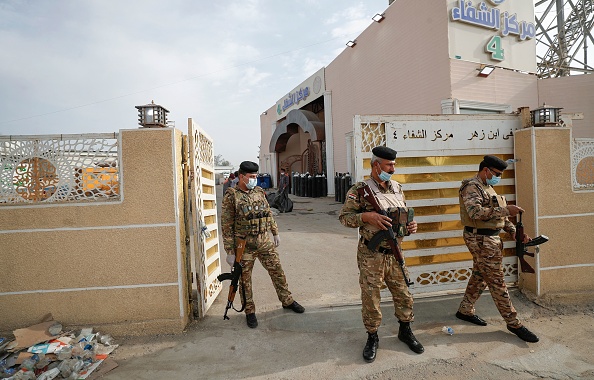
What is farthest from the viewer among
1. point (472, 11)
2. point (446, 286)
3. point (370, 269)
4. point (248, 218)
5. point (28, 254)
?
point (472, 11)

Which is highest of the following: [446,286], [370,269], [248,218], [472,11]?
[472,11]

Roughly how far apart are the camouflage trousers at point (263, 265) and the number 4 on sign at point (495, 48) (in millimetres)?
9355

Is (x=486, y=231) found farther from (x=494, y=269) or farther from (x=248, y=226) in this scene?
(x=248, y=226)

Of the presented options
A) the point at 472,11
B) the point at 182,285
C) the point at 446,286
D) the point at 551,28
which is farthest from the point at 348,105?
the point at 182,285

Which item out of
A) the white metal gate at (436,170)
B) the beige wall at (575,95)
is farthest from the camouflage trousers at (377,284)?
the beige wall at (575,95)

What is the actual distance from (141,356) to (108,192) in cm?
167

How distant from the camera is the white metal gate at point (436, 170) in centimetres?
388

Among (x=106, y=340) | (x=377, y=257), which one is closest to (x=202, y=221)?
(x=106, y=340)

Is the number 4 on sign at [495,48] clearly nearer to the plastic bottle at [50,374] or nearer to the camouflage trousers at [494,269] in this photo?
the camouflage trousers at [494,269]

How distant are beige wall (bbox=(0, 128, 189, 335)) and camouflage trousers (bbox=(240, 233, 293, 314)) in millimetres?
677

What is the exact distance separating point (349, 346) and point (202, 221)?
2.13 meters

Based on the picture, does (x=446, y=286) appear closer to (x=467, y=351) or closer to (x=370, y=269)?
(x=467, y=351)

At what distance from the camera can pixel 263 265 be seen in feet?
12.3

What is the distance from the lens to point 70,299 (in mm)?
3357
